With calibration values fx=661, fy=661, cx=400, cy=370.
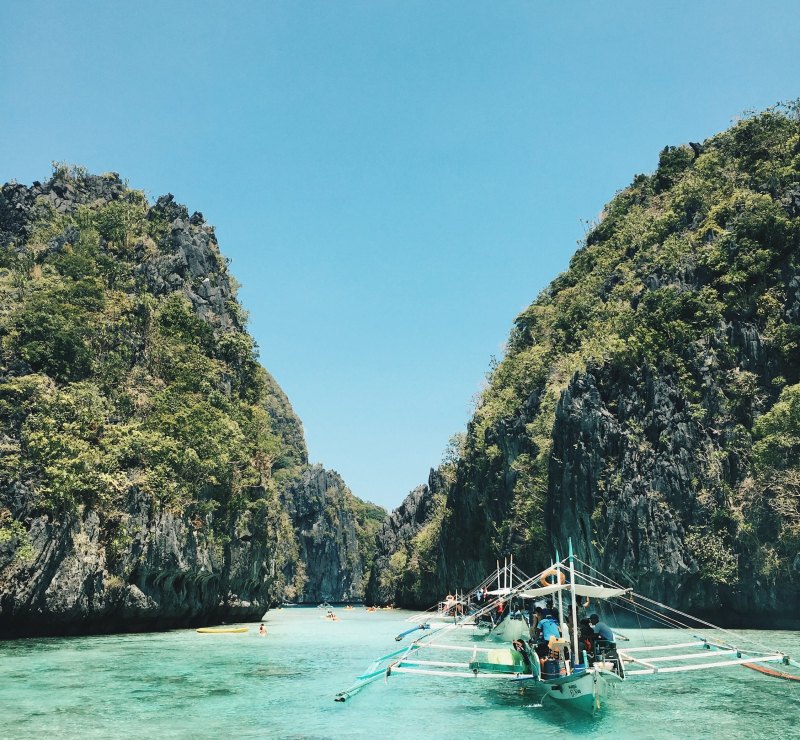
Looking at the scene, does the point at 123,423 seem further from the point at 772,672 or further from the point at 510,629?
the point at 772,672

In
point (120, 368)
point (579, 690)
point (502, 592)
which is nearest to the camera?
point (579, 690)

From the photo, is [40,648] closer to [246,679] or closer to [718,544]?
[246,679]

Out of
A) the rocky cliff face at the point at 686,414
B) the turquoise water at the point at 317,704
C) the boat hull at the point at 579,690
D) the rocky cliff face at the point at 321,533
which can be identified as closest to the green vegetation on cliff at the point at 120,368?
the turquoise water at the point at 317,704

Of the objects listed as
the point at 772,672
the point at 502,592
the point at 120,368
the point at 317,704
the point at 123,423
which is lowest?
the point at 317,704

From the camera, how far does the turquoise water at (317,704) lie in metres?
13.1

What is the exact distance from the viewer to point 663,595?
36.6 m

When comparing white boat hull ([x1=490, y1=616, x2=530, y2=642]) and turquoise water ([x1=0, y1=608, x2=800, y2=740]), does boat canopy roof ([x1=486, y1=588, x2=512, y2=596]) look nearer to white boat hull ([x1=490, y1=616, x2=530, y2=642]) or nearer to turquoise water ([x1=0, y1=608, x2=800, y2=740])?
white boat hull ([x1=490, y1=616, x2=530, y2=642])

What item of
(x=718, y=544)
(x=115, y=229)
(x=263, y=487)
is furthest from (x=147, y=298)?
(x=718, y=544)

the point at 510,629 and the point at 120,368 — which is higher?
the point at 120,368

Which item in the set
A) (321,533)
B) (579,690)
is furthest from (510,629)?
(321,533)

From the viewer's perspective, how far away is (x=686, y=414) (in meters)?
39.0

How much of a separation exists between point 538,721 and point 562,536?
100.0 feet

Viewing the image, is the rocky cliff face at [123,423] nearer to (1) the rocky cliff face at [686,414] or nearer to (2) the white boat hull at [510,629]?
(2) the white boat hull at [510,629]

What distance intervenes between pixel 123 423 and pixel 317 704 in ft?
78.2
